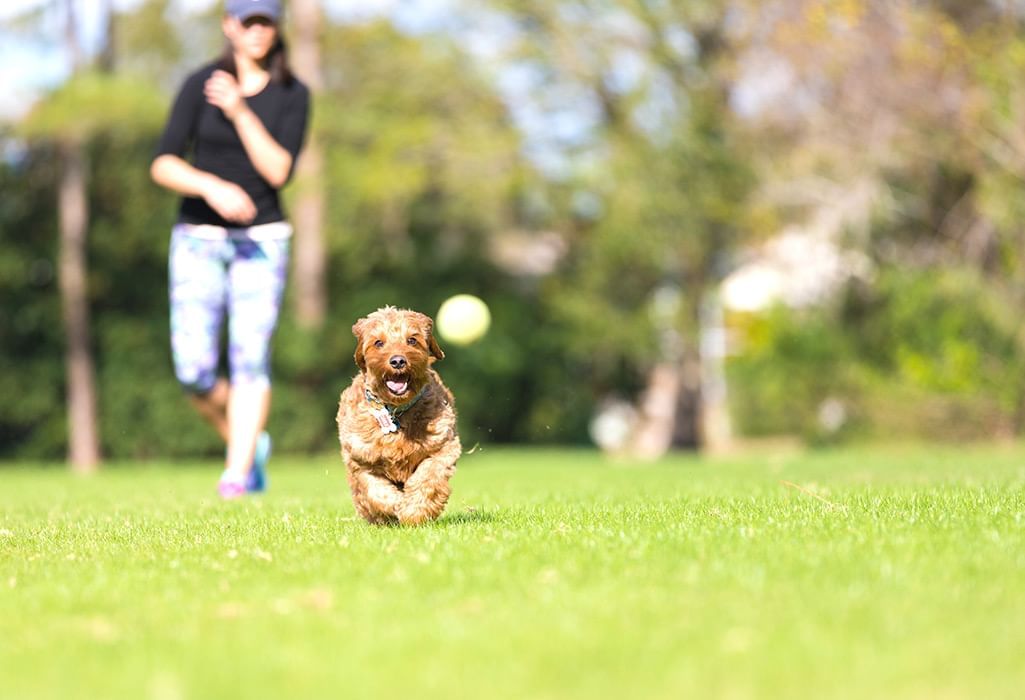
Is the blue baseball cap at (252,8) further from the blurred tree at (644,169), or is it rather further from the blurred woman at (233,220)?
the blurred tree at (644,169)

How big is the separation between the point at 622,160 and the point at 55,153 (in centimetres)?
938

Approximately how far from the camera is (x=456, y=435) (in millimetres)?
6258

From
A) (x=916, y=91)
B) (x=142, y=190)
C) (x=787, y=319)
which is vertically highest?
(x=916, y=91)

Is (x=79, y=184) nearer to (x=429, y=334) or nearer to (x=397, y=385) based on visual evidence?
(x=429, y=334)

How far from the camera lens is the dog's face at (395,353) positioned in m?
5.83

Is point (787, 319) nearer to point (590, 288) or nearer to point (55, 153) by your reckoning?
point (590, 288)

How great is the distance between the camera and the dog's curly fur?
19.5 ft

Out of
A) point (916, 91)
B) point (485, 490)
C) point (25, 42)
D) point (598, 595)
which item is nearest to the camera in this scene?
point (598, 595)

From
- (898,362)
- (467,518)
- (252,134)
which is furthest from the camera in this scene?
(898,362)

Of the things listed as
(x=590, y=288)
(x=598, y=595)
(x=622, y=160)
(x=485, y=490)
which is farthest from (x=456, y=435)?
(x=590, y=288)

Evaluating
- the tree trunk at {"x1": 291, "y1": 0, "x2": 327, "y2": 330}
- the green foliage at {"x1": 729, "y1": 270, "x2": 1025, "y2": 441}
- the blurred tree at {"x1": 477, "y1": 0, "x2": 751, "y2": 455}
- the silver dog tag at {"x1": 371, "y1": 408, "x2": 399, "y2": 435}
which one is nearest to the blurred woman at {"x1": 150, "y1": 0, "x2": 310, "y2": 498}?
the silver dog tag at {"x1": 371, "y1": 408, "x2": 399, "y2": 435}

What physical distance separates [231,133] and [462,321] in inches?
74.4

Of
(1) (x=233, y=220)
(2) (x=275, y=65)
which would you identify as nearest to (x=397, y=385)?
(1) (x=233, y=220)

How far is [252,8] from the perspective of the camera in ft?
26.2
